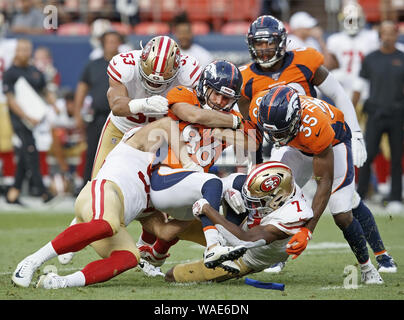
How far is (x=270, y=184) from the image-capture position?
5.23 metres

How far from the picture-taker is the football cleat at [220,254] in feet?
16.0

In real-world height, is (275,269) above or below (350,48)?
below

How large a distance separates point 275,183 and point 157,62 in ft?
4.65

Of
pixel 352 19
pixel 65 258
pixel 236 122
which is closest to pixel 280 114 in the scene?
pixel 236 122

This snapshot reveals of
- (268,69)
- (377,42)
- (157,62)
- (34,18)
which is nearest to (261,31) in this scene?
(268,69)

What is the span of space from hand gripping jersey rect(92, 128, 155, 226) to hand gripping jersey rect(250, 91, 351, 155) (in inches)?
35.4

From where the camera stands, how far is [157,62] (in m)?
6.05

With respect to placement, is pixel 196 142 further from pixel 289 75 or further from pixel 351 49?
pixel 351 49

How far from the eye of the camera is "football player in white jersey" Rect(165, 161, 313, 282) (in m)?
5.18

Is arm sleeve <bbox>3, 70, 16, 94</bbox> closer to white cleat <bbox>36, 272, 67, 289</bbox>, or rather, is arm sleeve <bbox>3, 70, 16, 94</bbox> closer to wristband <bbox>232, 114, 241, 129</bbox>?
wristband <bbox>232, 114, 241, 129</bbox>

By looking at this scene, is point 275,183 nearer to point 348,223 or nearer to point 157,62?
point 348,223

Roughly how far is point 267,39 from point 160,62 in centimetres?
94

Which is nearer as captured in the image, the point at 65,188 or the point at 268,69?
the point at 268,69

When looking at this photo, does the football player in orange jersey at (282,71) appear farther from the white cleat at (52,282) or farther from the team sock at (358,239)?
the white cleat at (52,282)
